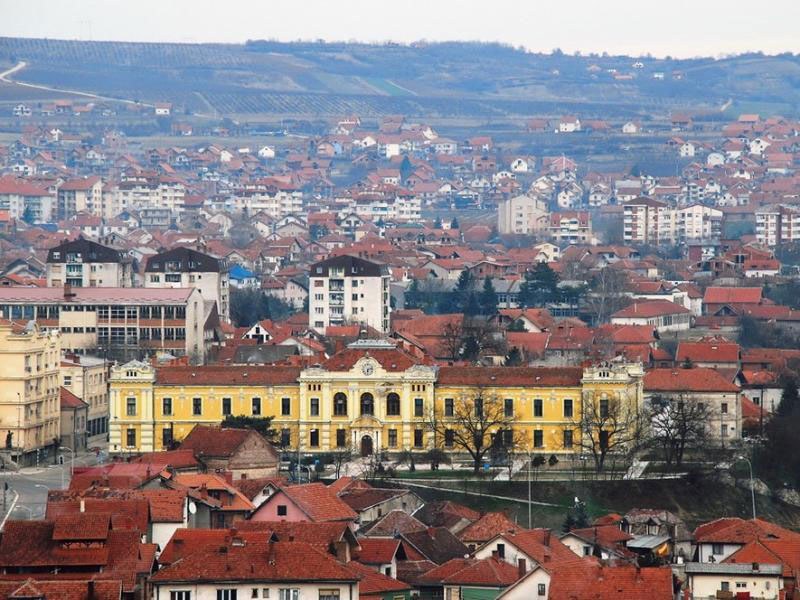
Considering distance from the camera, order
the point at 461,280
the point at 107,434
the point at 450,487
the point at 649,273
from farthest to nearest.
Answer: the point at 649,273, the point at 461,280, the point at 107,434, the point at 450,487

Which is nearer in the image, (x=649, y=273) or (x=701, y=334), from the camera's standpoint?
(x=701, y=334)

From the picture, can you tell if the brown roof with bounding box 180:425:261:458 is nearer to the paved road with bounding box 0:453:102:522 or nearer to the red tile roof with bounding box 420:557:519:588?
the paved road with bounding box 0:453:102:522

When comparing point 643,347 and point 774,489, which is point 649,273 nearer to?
point 643,347


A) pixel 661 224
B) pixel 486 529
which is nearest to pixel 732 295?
pixel 661 224

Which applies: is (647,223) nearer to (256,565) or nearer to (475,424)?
(475,424)

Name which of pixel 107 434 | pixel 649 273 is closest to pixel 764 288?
pixel 649 273

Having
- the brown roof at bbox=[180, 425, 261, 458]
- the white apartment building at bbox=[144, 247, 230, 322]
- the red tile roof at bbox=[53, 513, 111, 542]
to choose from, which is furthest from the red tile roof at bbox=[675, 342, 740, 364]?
the red tile roof at bbox=[53, 513, 111, 542]
